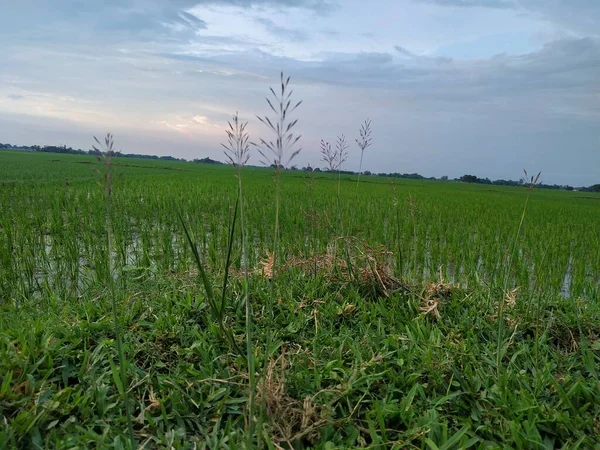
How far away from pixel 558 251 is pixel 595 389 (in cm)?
442

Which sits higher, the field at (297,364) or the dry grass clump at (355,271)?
the dry grass clump at (355,271)

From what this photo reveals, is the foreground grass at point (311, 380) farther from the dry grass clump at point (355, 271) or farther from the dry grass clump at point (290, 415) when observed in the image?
the dry grass clump at point (355, 271)

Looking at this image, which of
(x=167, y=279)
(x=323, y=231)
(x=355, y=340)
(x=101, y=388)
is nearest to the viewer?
(x=101, y=388)

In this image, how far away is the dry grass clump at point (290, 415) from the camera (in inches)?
58.0

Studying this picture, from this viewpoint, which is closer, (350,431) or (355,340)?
(350,431)

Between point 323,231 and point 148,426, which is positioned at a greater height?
point 323,231

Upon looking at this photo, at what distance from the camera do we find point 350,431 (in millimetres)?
1574

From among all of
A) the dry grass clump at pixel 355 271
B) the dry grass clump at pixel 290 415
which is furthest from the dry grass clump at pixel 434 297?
the dry grass clump at pixel 290 415

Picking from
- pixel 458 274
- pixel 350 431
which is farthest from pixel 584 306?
pixel 350 431

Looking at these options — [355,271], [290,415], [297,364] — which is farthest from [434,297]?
[290,415]

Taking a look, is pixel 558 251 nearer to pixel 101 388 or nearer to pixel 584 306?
pixel 584 306

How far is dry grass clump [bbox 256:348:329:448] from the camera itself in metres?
1.47

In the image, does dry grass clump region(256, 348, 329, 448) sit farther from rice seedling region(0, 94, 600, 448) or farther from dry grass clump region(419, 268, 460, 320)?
dry grass clump region(419, 268, 460, 320)

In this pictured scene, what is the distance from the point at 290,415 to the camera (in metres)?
1.57
